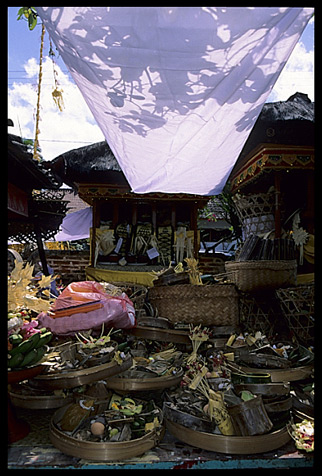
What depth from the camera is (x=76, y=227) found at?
44.0 feet

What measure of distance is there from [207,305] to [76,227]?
34.0ft

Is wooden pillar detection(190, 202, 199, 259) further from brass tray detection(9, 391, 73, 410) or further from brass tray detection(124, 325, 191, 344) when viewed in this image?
brass tray detection(9, 391, 73, 410)

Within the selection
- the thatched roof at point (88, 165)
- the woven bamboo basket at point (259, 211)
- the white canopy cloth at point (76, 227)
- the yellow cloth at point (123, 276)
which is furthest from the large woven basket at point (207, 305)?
the white canopy cloth at point (76, 227)

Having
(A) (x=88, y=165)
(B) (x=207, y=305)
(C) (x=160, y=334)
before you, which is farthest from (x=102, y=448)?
(A) (x=88, y=165)

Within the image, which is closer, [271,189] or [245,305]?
[245,305]

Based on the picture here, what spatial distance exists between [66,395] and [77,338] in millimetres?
374

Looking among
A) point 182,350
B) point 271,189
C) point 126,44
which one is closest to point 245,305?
point 182,350

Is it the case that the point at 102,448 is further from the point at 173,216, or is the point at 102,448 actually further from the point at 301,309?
the point at 173,216

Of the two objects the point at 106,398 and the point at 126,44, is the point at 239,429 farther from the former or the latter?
the point at 126,44

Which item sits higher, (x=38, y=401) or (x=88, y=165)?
(x=88, y=165)

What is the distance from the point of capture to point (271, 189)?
5473 mm

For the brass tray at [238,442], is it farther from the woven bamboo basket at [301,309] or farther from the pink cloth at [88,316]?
the woven bamboo basket at [301,309]

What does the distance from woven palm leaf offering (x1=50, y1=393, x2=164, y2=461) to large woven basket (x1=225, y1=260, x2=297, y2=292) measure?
1.76 metres

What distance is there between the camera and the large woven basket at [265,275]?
3.67 metres
